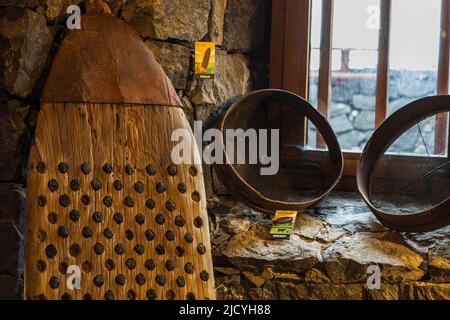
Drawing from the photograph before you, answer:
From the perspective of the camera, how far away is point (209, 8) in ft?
7.30

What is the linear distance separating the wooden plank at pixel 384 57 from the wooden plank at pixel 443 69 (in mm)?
218

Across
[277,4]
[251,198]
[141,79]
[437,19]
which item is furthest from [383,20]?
[141,79]

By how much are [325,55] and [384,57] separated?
26 centimetres

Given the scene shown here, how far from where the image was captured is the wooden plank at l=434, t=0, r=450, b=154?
2330 millimetres

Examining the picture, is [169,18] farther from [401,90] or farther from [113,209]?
[401,90]

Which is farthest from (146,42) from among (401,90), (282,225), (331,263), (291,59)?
(401,90)

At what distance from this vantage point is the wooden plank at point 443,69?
7.64 ft

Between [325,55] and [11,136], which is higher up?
[325,55]

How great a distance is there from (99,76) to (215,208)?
0.73 m

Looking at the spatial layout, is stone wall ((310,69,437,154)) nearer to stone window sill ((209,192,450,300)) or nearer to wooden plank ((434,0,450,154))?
wooden plank ((434,0,450,154))

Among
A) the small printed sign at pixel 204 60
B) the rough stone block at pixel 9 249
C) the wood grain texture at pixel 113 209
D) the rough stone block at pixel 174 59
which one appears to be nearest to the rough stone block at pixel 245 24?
the small printed sign at pixel 204 60

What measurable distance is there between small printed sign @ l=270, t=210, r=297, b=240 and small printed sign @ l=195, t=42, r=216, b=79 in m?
0.62

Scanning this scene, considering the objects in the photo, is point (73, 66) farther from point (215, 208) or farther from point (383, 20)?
point (383, 20)

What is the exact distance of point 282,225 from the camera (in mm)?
2066
